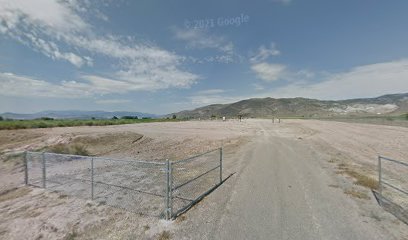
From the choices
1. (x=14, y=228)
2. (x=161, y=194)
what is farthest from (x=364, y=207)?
(x=14, y=228)

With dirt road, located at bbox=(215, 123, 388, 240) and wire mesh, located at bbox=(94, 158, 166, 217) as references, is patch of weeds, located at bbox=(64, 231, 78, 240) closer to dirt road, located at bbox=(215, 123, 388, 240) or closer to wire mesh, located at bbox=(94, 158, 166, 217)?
wire mesh, located at bbox=(94, 158, 166, 217)

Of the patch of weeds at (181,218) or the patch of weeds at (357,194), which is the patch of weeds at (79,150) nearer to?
the patch of weeds at (181,218)

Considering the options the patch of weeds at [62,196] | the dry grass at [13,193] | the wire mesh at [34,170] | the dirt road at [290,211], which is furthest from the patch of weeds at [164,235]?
the wire mesh at [34,170]

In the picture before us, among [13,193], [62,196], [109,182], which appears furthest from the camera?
[109,182]

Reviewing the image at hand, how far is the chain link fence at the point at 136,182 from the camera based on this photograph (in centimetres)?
632

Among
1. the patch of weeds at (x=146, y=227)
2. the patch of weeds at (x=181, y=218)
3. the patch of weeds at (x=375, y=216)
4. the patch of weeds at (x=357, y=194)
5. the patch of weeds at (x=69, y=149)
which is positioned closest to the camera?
the patch of weeds at (x=146, y=227)

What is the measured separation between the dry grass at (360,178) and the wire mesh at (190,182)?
17.4 ft

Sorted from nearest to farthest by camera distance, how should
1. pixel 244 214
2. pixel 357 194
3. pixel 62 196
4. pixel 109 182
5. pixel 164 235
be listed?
pixel 164 235 → pixel 244 214 → pixel 357 194 → pixel 62 196 → pixel 109 182

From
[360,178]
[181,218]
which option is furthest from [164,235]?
[360,178]

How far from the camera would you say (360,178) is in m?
8.80

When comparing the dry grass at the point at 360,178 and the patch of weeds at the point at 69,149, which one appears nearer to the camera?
the dry grass at the point at 360,178

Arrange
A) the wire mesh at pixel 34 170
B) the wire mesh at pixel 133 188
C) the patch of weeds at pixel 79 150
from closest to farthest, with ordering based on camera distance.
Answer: the wire mesh at pixel 133 188, the wire mesh at pixel 34 170, the patch of weeds at pixel 79 150

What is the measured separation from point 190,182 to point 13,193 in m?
6.85

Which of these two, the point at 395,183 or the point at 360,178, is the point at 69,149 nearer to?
the point at 360,178
